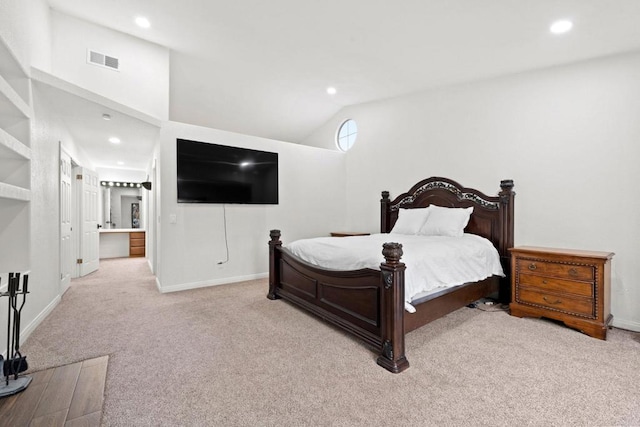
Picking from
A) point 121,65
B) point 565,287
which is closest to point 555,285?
point 565,287

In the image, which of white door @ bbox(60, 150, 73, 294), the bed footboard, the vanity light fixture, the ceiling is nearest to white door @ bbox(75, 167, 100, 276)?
white door @ bbox(60, 150, 73, 294)

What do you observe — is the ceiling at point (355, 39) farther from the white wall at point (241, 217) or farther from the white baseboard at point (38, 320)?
the white baseboard at point (38, 320)

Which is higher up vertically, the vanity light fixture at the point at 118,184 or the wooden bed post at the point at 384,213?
the vanity light fixture at the point at 118,184

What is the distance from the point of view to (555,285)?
2844 mm

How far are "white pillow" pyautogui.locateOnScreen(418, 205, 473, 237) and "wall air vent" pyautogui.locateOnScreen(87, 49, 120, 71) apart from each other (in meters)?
4.47

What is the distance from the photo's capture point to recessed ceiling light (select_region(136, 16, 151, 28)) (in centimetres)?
344

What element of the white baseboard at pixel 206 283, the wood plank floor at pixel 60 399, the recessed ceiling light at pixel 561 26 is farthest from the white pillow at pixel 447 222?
the wood plank floor at pixel 60 399

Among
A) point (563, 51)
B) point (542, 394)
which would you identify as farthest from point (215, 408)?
point (563, 51)

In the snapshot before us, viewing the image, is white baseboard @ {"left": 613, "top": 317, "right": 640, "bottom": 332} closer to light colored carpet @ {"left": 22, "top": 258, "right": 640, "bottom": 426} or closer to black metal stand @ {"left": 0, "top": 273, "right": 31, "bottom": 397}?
light colored carpet @ {"left": 22, "top": 258, "right": 640, "bottom": 426}

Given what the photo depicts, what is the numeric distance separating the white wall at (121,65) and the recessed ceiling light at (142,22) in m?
0.46

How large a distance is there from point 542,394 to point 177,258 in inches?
156

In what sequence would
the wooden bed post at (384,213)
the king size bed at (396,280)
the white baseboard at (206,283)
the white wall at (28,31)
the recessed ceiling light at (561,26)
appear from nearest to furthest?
the king size bed at (396,280) → the white wall at (28,31) → the recessed ceiling light at (561,26) → the white baseboard at (206,283) → the wooden bed post at (384,213)

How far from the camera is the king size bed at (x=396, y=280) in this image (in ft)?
6.93

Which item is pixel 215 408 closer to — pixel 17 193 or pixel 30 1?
pixel 17 193
